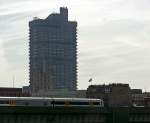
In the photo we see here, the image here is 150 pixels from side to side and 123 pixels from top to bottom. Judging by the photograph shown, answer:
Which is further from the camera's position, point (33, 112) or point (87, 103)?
point (87, 103)

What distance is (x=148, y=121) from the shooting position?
3098 inches

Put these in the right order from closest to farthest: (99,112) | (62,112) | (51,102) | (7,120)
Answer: (7,120) → (62,112) → (99,112) → (51,102)

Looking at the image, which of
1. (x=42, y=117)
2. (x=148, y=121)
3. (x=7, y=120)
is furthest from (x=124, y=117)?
(x=7, y=120)

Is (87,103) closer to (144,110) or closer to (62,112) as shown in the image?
(144,110)

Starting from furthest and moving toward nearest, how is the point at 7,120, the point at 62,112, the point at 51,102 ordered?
the point at 51,102, the point at 62,112, the point at 7,120

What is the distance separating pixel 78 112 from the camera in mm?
68875

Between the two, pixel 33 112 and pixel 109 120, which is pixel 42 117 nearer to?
pixel 33 112

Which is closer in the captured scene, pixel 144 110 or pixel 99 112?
pixel 99 112

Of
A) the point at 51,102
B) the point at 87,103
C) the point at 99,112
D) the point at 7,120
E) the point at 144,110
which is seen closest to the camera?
the point at 7,120

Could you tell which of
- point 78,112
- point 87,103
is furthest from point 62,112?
point 87,103

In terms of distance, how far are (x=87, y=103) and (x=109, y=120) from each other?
19827 millimetres

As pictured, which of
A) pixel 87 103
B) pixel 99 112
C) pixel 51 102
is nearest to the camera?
pixel 99 112

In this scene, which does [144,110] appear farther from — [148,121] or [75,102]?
[75,102]

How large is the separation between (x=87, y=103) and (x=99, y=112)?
20.2 m
